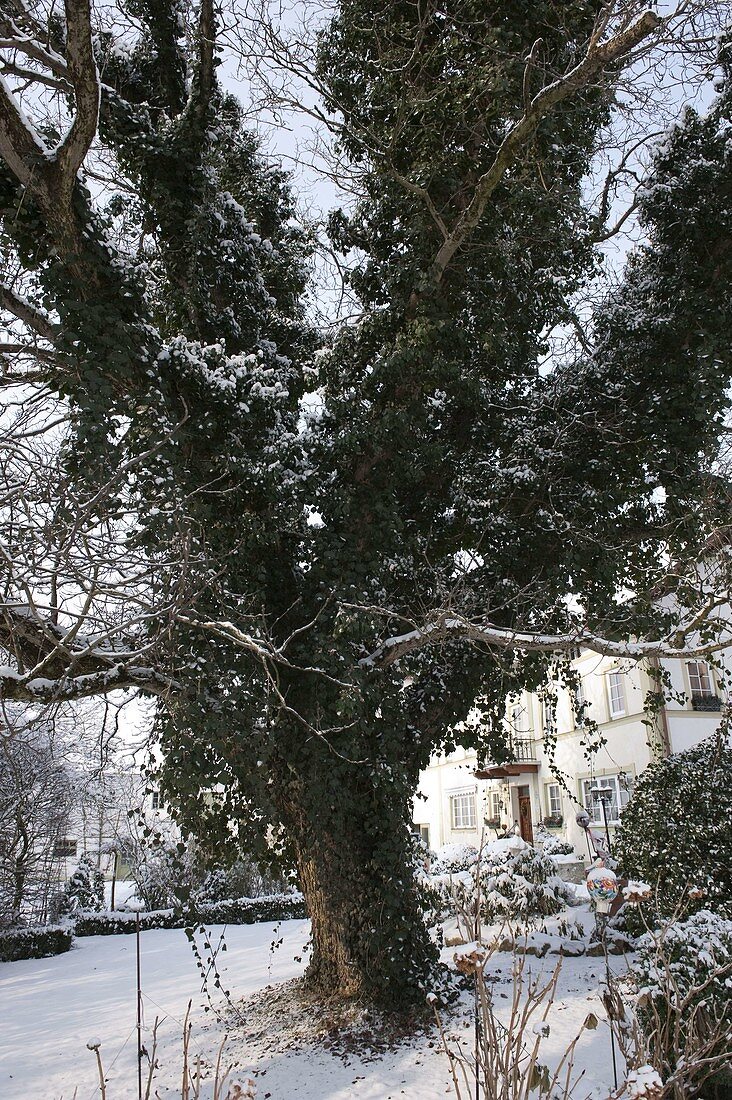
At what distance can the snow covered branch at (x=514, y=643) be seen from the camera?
6.97 m

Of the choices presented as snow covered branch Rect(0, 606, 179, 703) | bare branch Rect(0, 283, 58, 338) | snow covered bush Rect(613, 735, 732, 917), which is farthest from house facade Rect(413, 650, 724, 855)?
bare branch Rect(0, 283, 58, 338)

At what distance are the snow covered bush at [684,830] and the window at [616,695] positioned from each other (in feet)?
34.4

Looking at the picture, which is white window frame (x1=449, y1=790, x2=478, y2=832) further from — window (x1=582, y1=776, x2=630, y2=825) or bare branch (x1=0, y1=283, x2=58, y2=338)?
bare branch (x1=0, y1=283, x2=58, y2=338)

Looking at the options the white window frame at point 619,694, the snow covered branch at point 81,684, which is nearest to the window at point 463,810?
the white window frame at point 619,694

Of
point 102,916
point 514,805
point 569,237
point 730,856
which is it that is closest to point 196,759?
point 730,856

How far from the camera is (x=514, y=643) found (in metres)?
7.11

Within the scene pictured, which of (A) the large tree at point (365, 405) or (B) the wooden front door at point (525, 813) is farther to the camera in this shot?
(B) the wooden front door at point (525, 813)

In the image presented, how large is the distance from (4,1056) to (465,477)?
8103mm

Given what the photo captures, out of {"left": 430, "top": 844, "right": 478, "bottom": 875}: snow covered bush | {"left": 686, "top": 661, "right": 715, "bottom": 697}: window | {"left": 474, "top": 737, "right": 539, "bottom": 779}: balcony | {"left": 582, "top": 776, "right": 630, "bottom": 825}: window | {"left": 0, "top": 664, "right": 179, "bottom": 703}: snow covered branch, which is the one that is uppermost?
{"left": 686, "top": 661, "right": 715, "bottom": 697}: window

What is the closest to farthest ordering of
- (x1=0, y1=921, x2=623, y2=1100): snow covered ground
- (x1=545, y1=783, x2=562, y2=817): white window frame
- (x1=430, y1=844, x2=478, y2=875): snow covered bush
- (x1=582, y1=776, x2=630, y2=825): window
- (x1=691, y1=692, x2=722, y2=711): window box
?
1. (x1=0, y1=921, x2=623, y2=1100): snow covered ground
2. (x1=430, y1=844, x2=478, y2=875): snow covered bush
3. (x1=691, y1=692, x2=722, y2=711): window box
4. (x1=582, y1=776, x2=630, y2=825): window
5. (x1=545, y1=783, x2=562, y2=817): white window frame

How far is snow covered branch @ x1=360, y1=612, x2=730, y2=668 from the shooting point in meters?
6.97

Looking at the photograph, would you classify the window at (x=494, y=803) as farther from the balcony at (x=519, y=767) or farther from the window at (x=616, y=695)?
the window at (x=616, y=695)

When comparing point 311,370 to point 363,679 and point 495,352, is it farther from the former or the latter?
point 363,679

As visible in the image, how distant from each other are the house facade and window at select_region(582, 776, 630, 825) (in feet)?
0.09
